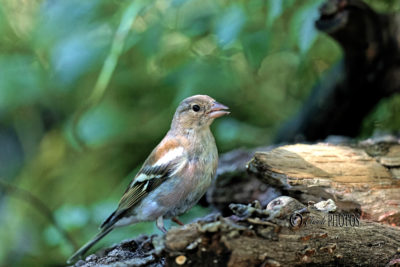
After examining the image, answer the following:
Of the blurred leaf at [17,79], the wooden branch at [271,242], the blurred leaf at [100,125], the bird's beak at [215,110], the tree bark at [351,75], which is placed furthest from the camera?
the blurred leaf at [17,79]

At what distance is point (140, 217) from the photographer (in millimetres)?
2432

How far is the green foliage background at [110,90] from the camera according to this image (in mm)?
3193

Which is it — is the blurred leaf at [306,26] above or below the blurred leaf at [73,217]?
above

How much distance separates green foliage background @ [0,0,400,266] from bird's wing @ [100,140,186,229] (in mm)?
532

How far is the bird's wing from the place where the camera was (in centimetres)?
237

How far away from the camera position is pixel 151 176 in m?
2.44

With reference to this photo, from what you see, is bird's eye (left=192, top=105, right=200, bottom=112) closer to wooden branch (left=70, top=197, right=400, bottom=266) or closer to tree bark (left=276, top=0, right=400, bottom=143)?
wooden branch (left=70, top=197, right=400, bottom=266)

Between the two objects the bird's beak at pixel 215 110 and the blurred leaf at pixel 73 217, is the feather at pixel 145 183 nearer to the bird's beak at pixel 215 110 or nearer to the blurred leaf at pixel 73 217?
the bird's beak at pixel 215 110

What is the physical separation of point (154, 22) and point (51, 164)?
74.4 inches

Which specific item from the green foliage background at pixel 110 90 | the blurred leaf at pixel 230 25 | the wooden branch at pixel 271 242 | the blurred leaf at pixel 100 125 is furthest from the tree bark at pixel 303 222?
the blurred leaf at pixel 100 125

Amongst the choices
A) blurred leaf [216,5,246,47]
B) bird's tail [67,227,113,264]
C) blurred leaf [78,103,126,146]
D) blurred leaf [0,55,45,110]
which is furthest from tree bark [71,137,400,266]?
blurred leaf [0,55,45,110]

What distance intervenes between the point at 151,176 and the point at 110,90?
1.86 meters

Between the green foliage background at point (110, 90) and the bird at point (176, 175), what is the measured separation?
1.78ft

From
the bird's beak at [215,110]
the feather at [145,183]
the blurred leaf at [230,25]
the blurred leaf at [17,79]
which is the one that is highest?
the blurred leaf at [17,79]
